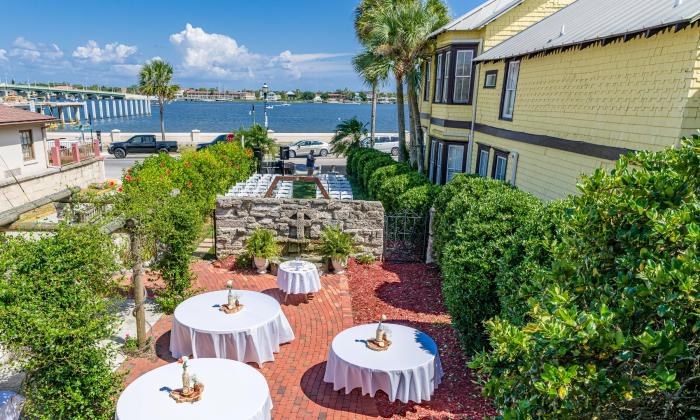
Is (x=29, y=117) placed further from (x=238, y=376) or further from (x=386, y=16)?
(x=238, y=376)

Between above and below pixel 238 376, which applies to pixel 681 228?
above

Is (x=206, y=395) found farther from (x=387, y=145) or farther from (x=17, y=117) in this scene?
(x=387, y=145)

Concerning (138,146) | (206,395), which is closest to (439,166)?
(206,395)

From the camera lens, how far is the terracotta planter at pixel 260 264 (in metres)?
12.1

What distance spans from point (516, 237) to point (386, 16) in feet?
49.3

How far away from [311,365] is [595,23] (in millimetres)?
10604

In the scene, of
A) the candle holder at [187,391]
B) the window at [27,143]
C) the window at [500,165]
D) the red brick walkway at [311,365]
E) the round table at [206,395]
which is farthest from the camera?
the window at [27,143]

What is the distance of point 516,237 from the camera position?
6.97m

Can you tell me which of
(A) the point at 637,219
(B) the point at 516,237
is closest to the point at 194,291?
(B) the point at 516,237

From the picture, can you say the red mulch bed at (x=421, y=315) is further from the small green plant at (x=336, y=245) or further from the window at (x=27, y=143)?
the window at (x=27, y=143)

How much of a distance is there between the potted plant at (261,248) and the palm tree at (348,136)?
687 inches

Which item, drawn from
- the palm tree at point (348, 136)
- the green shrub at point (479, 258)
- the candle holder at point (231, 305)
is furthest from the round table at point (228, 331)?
the palm tree at point (348, 136)

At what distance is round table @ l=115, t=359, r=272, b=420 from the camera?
509cm

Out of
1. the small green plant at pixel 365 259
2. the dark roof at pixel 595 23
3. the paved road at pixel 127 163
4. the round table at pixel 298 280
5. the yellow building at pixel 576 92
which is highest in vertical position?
the dark roof at pixel 595 23
